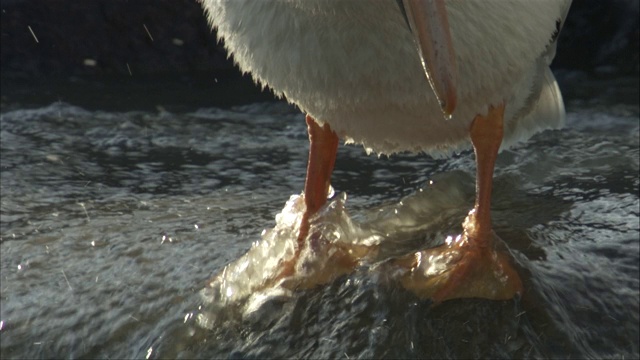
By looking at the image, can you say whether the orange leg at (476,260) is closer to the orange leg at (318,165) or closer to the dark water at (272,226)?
the dark water at (272,226)

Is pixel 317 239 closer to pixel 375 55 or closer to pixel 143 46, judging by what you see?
pixel 375 55

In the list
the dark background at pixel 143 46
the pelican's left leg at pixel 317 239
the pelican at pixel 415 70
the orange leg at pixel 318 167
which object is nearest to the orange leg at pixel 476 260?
the pelican at pixel 415 70

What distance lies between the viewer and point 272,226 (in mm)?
3760

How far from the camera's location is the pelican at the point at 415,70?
8.87ft

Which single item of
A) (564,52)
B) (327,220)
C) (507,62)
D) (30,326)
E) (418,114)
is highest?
(564,52)

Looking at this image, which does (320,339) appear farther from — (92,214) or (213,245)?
(92,214)

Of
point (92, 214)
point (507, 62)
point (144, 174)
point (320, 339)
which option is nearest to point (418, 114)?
point (507, 62)

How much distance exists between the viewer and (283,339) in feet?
9.39

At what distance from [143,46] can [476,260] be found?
4.37 metres

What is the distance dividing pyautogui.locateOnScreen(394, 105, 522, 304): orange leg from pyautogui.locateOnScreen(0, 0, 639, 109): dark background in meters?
3.40

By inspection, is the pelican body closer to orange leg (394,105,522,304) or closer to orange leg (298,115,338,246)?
orange leg (394,105,522,304)

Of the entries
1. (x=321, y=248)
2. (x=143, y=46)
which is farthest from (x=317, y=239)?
(x=143, y=46)

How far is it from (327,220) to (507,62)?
32.3 inches

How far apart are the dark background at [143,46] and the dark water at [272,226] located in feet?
4.22
